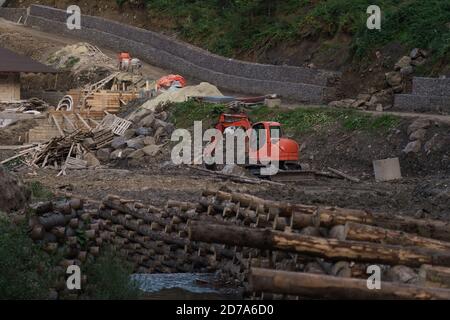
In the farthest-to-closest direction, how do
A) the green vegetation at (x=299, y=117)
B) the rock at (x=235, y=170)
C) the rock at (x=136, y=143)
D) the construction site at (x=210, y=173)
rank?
the rock at (x=136, y=143), the green vegetation at (x=299, y=117), the rock at (x=235, y=170), the construction site at (x=210, y=173)

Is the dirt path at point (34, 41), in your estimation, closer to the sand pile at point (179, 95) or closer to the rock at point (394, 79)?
the sand pile at point (179, 95)

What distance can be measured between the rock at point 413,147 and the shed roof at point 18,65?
24.3 m

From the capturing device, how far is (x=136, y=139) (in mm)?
37656

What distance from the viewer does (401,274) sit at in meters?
13.7

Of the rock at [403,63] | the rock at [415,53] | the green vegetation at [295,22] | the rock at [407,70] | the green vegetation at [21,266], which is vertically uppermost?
the green vegetation at [295,22]

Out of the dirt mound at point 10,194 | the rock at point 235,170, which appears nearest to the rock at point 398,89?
the rock at point 235,170

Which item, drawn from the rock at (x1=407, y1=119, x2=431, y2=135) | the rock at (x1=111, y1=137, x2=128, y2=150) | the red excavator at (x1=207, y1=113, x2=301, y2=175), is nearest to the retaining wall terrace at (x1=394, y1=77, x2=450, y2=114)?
the rock at (x1=407, y1=119, x2=431, y2=135)

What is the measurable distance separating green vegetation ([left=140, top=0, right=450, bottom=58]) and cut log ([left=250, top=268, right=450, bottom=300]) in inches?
1129

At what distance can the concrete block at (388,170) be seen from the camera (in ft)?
101

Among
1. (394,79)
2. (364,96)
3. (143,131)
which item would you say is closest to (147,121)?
(143,131)

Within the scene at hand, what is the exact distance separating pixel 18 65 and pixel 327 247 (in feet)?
129

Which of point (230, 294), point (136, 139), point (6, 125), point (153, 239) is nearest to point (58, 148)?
point (136, 139)

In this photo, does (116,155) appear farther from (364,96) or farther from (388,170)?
(388,170)
